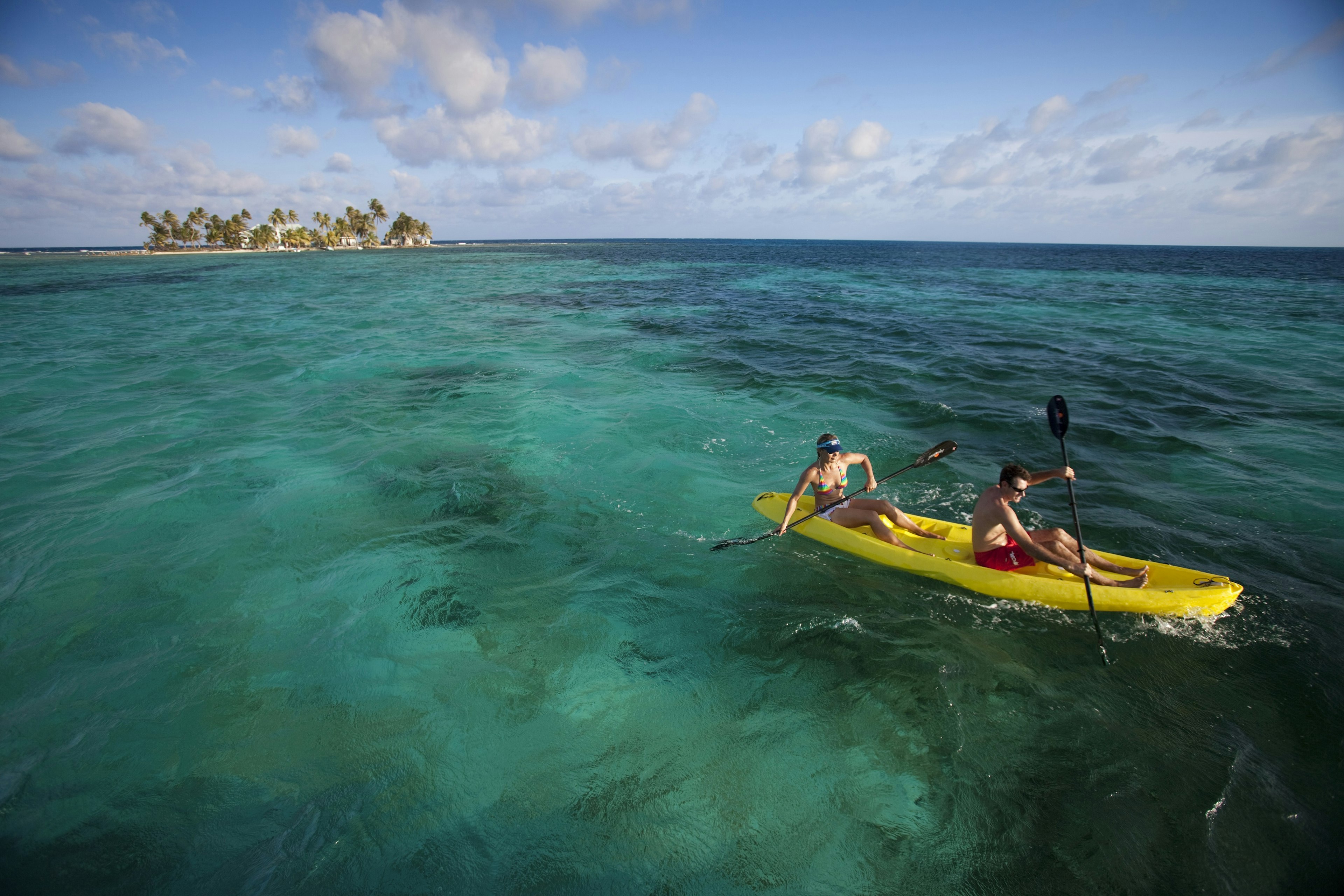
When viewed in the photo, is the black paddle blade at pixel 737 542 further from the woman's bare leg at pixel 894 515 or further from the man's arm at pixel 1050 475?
the man's arm at pixel 1050 475

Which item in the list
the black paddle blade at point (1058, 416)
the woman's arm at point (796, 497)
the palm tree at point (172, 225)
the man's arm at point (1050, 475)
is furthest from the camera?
the palm tree at point (172, 225)

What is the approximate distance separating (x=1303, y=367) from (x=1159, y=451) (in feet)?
35.4

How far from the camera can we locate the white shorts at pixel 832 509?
7918 mm

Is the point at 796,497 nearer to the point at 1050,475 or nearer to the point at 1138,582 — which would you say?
the point at 1050,475

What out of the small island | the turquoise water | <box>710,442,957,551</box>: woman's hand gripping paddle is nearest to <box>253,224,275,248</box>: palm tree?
the small island

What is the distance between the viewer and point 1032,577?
6496 millimetres

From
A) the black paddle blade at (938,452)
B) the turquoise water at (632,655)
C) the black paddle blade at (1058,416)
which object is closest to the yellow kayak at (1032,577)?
the turquoise water at (632,655)

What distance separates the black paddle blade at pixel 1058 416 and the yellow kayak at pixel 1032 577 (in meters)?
1.55

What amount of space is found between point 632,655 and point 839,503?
3.52 m

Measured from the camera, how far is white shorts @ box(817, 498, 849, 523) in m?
7.92

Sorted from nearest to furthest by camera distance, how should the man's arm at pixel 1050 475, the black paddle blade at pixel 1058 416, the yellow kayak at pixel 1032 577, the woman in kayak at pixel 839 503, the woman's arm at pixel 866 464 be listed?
the yellow kayak at pixel 1032 577 → the man's arm at pixel 1050 475 → the black paddle blade at pixel 1058 416 → the woman in kayak at pixel 839 503 → the woman's arm at pixel 866 464

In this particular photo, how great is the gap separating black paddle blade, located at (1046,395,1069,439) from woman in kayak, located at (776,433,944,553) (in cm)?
196

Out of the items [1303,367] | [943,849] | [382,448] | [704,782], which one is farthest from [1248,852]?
[1303,367]

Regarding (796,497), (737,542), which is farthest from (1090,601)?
(737,542)
